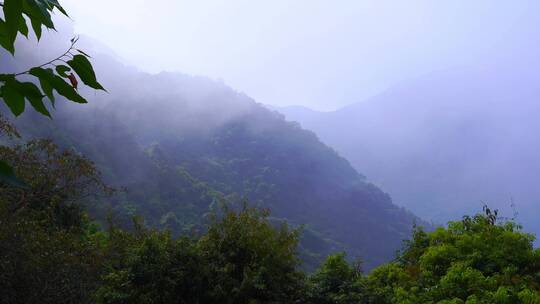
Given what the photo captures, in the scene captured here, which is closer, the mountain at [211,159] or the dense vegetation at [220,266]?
the dense vegetation at [220,266]

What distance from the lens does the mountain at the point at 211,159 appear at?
49344 millimetres

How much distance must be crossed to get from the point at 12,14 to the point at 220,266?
794cm

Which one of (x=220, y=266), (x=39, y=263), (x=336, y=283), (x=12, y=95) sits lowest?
(x=39, y=263)

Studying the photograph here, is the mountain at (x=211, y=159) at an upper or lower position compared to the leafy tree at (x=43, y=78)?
upper

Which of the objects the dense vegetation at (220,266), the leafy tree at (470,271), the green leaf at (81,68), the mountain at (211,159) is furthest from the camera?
the mountain at (211,159)

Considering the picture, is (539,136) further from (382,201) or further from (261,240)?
(261,240)

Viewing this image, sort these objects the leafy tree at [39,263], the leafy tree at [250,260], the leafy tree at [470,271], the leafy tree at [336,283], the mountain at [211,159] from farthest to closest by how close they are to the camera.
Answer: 1. the mountain at [211,159]
2. the leafy tree at [336,283]
3. the leafy tree at [250,260]
4. the leafy tree at [470,271]
5. the leafy tree at [39,263]

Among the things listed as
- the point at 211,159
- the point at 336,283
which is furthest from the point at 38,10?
the point at 211,159

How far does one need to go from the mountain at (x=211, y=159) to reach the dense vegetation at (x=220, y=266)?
109ft

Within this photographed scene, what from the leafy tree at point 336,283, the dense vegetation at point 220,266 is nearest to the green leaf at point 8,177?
the dense vegetation at point 220,266

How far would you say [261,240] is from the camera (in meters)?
8.54

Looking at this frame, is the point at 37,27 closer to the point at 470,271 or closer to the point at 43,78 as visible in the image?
the point at 43,78

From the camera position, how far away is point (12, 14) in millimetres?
685

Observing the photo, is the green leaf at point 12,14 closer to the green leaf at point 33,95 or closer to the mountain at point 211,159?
the green leaf at point 33,95
